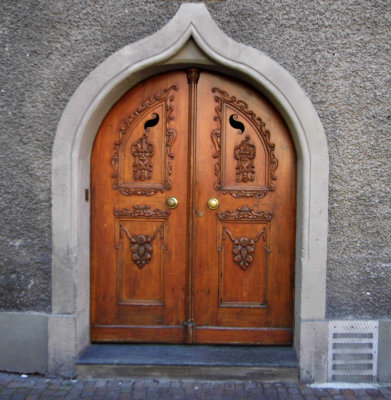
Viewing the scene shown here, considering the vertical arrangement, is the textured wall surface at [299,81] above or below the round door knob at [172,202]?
above

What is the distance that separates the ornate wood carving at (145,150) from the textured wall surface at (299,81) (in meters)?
0.49

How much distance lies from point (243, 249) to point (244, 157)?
745 mm

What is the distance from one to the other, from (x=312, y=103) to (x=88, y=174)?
1.83m

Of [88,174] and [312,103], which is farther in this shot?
[88,174]

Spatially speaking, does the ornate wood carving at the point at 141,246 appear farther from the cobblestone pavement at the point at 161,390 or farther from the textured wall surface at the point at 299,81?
the cobblestone pavement at the point at 161,390

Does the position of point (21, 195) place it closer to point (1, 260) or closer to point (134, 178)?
point (1, 260)

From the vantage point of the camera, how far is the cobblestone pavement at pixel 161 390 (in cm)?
311

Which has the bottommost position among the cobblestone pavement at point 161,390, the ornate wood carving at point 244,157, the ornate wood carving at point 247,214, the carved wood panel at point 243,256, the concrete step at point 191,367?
the cobblestone pavement at point 161,390

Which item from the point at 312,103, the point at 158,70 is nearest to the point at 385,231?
the point at 312,103

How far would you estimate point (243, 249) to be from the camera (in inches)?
139

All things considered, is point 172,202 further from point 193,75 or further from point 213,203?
point 193,75

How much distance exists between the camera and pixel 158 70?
11.2ft

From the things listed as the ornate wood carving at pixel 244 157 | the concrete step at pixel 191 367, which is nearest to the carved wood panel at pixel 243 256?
the ornate wood carving at pixel 244 157

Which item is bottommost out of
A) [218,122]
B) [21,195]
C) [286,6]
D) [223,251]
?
[223,251]
